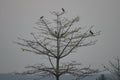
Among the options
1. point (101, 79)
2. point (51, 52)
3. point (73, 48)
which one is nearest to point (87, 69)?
point (73, 48)

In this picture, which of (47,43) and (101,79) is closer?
(47,43)

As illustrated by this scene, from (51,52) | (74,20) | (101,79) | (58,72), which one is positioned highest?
(101,79)

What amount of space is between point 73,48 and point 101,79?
66.4ft

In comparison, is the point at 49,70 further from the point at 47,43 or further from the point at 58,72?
the point at 47,43

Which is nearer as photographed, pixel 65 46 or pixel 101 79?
pixel 65 46

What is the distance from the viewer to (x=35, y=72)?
22.5 feet

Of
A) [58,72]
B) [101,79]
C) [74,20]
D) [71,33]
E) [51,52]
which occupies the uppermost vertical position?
[101,79]

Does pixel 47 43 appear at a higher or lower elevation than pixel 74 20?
lower

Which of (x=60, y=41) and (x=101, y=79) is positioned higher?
(x=101, y=79)

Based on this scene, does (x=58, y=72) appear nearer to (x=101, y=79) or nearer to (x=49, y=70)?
(x=49, y=70)

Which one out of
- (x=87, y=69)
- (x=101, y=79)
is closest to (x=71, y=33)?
(x=87, y=69)

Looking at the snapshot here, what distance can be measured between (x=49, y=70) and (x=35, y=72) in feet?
1.34

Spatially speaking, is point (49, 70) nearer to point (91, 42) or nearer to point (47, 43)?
point (47, 43)

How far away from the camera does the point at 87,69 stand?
6.75m
